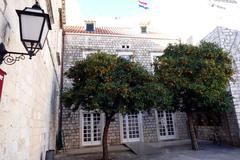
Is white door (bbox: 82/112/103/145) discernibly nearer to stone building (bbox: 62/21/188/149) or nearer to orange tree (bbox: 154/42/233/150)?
stone building (bbox: 62/21/188/149)

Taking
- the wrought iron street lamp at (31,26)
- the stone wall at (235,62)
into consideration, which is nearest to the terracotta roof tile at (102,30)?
the stone wall at (235,62)

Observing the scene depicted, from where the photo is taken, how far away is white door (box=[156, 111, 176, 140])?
13323mm

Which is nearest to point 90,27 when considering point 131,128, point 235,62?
point 131,128

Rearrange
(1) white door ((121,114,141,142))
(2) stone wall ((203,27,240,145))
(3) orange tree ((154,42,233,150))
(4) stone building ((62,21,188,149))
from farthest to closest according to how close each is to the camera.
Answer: (1) white door ((121,114,141,142))
(4) stone building ((62,21,188,149))
(2) stone wall ((203,27,240,145))
(3) orange tree ((154,42,233,150))

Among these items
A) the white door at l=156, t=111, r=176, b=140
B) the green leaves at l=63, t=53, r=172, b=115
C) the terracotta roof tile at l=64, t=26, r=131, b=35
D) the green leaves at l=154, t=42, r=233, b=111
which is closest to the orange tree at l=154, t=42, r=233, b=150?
the green leaves at l=154, t=42, r=233, b=111

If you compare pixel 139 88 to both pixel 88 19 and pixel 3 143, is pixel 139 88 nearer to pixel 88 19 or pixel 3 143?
pixel 3 143

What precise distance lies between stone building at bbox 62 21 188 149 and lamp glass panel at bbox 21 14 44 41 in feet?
31.8

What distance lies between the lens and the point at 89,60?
27.5ft

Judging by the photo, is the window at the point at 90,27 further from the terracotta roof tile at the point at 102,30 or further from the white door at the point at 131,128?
the white door at the point at 131,128

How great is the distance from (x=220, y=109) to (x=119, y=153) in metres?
5.55

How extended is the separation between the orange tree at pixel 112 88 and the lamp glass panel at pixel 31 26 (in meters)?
5.44

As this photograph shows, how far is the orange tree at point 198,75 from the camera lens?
9266 mm

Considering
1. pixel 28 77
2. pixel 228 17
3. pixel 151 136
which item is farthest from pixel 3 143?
pixel 228 17

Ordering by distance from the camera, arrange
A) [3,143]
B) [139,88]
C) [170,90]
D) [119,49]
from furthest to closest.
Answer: [119,49]
[170,90]
[139,88]
[3,143]
